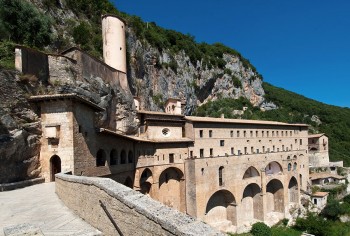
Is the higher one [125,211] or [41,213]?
[125,211]

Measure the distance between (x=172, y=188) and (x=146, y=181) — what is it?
423 cm

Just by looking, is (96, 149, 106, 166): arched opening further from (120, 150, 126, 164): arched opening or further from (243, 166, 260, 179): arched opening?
(243, 166, 260, 179): arched opening

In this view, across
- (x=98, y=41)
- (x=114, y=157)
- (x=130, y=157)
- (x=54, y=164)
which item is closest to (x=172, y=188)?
(x=130, y=157)

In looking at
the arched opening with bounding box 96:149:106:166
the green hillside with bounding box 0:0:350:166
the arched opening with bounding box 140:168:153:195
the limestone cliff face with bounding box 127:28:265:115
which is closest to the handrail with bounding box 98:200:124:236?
the green hillside with bounding box 0:0:350:166

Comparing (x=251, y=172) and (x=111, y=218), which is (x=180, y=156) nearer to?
(x=251, y=172)

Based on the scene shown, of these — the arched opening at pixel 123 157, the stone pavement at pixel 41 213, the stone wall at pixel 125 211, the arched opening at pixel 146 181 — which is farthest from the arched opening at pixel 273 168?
the stone wall at pixel 125 211

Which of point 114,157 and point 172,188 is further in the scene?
point 172,188

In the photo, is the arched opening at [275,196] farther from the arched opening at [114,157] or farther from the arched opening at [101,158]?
the arched opening at [101,158]

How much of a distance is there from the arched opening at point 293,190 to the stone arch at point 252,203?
8977 mm

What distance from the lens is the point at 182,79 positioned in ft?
205

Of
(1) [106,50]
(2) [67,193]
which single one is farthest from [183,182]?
(2) [67,193]

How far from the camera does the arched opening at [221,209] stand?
103 feet

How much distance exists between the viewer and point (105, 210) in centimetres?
709

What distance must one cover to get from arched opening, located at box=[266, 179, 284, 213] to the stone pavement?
34.2 m
